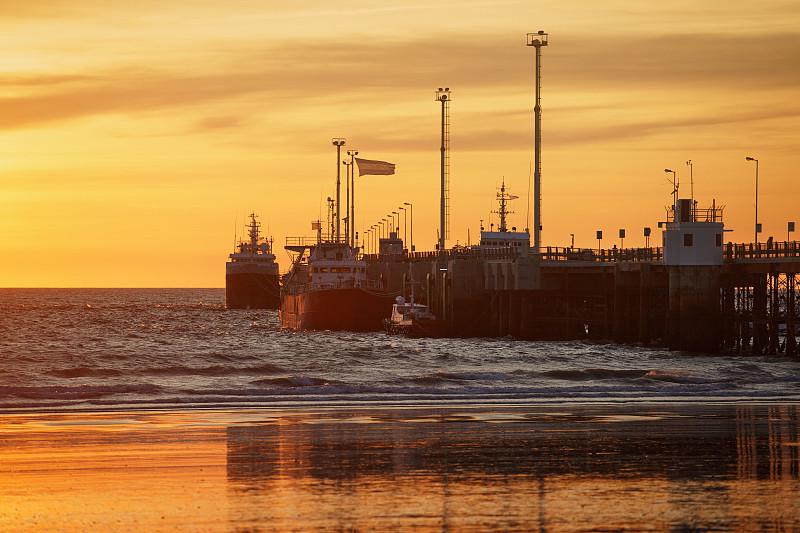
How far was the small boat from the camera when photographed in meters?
82.6

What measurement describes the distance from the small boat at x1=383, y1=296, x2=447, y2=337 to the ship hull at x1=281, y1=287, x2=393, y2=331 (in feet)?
33.8

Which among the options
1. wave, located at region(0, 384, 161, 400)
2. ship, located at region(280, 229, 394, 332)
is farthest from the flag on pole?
wave, located at region(0, 384, 161, 400)

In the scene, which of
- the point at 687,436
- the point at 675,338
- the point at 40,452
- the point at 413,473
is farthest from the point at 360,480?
the point at 675,338

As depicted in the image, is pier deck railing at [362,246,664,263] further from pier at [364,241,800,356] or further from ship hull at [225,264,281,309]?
ship hull at [225,264,281,309]

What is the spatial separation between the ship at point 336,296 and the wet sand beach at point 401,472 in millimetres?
72939

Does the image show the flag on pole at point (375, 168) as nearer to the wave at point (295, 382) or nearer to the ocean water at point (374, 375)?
the ocean water at point (374, 375)

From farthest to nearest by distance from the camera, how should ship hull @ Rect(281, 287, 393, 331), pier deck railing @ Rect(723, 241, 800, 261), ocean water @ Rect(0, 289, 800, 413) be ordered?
1. ship hull @ Rect(281, 287, 393, 331)
2. pier deck railing @ Rect(723, 241, 800, 261)
3. ocean water @ Rect(0, 289, 800, 413)

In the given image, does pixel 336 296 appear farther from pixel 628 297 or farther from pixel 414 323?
pixel 628 297

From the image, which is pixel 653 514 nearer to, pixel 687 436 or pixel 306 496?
pixel 306 496

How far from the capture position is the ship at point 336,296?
102312 millimetres

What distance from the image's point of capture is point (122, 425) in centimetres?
2705

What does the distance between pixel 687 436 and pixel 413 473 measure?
26.6 ft

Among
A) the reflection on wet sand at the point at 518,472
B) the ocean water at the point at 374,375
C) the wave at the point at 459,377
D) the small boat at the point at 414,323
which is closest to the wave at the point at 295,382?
the ocean water at the point at 374,375

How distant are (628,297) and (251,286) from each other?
5116 inches
